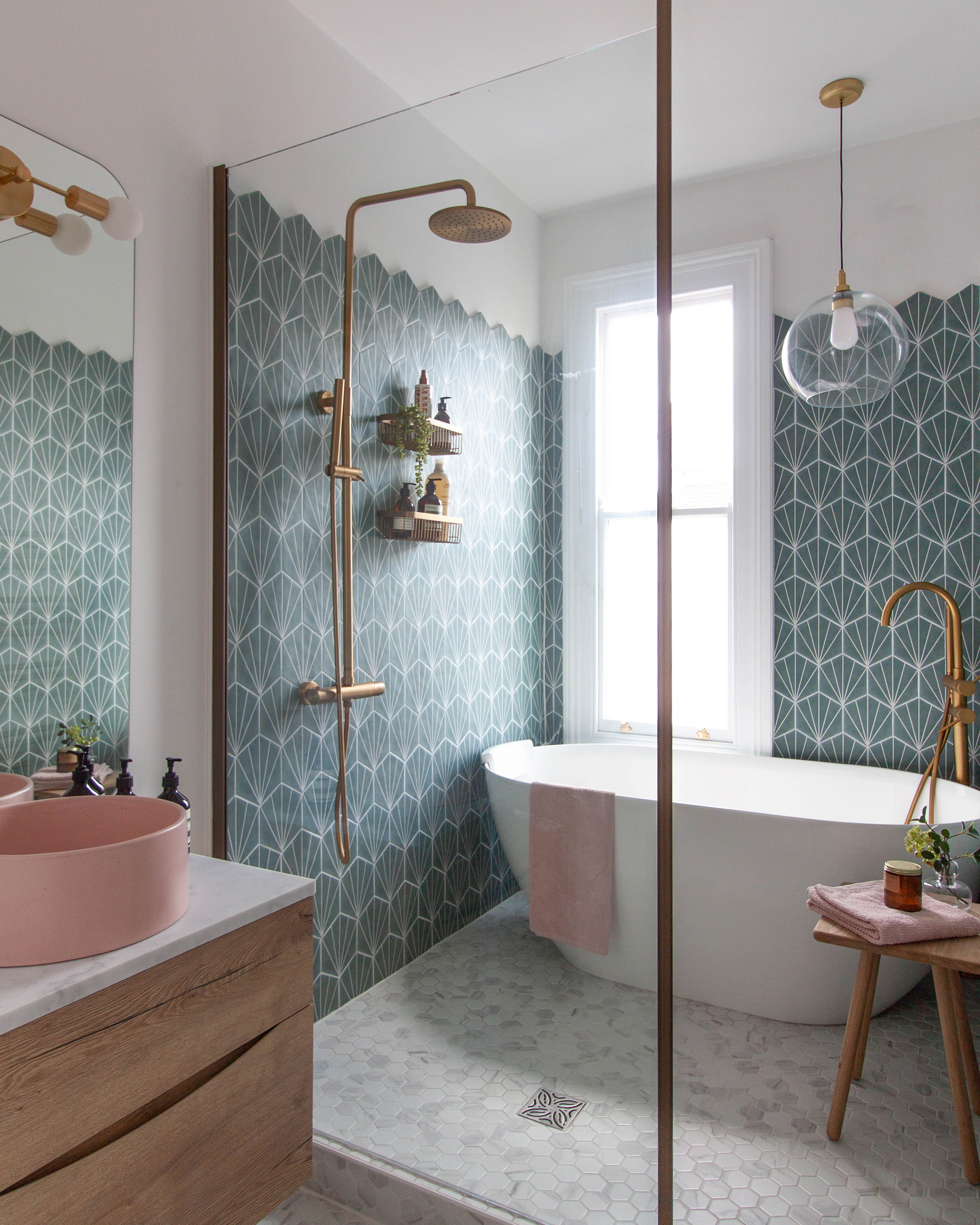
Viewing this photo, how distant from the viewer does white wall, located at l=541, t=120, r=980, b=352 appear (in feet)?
9.86

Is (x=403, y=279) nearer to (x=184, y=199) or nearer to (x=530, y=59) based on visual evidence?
(x=184, y=199)

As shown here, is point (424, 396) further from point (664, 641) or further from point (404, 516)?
point (664, 641)

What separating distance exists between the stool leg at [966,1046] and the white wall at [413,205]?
169cm

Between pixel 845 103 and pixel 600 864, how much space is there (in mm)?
2707

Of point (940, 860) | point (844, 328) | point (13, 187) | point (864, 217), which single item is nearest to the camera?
point (13, 187)

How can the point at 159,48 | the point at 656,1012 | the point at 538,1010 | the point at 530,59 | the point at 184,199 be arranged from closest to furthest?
the point at 656,1012, the point at 538,1010, the point at 159,48, the point at 184,199, the point at 530,59

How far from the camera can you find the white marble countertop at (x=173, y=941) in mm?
934

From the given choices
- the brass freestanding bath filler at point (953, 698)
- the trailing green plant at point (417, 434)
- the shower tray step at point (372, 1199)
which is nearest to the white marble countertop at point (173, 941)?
the shower tray step at point (372, 1199)

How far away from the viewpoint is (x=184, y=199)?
2.01 m

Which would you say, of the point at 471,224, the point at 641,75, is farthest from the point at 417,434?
the point at 641,75

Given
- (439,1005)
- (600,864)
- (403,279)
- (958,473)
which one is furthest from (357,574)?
(958,473)

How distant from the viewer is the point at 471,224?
5.96ft

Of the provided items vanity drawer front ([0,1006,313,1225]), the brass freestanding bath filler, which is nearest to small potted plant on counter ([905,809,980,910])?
the brass freestanding bath filler

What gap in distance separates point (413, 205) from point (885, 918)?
1.95 meters
